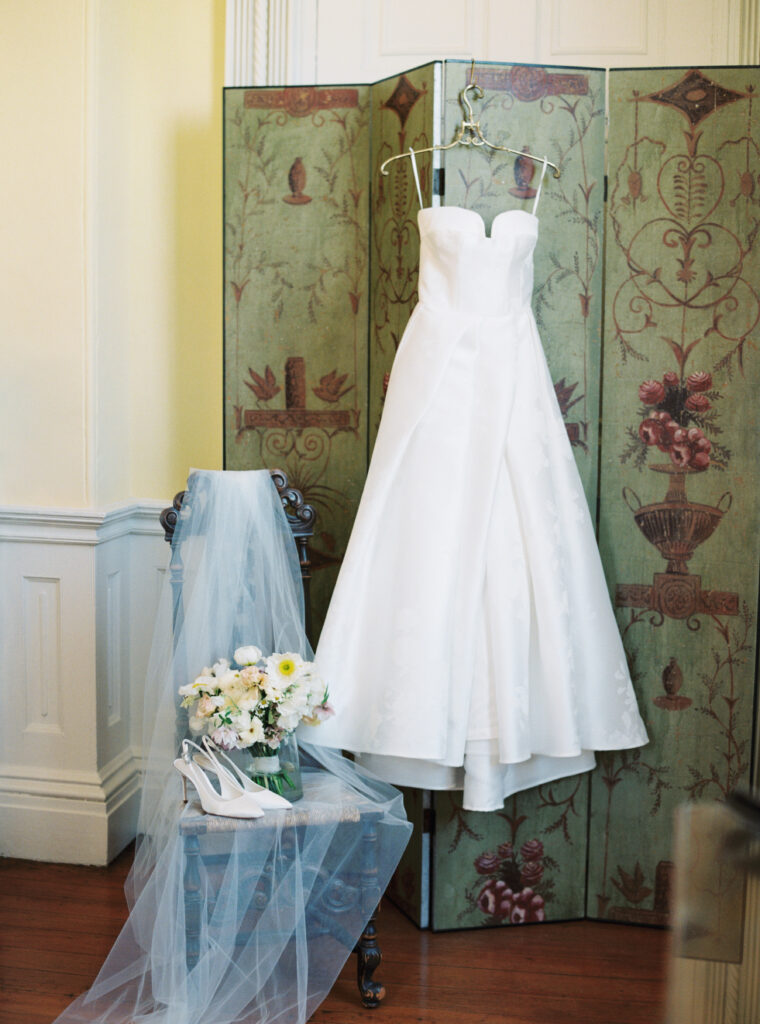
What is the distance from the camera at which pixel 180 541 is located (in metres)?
2.50

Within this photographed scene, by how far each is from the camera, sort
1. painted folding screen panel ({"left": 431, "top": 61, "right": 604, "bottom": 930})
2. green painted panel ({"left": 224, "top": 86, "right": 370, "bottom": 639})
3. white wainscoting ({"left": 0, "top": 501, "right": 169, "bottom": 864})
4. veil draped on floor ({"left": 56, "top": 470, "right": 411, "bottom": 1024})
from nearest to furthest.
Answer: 1. veil draped on floor ({"left": 56, "top": 470, "right": 411, "bottom": 1024})
2. painted folding screen panel ({"left": 431, "top": 61, "right": 604, "bottom": 930})
3. green painted panel ({"left": 224, "top": 86, "right": 370, "bottom": 639})
4. white wainscoting ({"left": 0, "top": 501, "right": 169, "bottom": 864})

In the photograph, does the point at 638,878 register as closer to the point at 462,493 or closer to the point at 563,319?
the point at 462,493

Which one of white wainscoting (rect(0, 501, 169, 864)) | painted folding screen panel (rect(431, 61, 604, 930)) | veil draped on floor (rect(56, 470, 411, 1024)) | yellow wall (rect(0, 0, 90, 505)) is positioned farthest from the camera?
white wainscoting (rect(0, 501, 169, 864))

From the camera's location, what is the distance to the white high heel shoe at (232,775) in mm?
2223

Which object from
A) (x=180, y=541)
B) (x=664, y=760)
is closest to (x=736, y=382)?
(x=664, y=760)

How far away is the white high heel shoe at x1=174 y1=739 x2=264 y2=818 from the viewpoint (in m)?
2.19

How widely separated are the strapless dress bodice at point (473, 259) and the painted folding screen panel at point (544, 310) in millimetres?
105

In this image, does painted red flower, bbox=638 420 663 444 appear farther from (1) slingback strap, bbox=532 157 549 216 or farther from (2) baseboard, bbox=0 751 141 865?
(2) baseboard, bbox=0 751 141 865

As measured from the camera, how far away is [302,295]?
280 cm

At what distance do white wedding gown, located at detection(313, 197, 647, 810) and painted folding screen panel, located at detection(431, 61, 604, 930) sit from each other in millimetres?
123

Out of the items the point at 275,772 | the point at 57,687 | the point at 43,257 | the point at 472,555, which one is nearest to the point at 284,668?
the point at 275,772

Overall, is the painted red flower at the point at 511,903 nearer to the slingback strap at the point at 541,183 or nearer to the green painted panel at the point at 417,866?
the green painted panel at the point at 417,866

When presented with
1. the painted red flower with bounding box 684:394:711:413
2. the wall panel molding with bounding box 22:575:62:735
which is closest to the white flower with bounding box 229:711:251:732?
the wall panel molding with bounding box 22:575:62:735

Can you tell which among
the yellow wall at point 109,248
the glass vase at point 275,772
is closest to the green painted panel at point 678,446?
the glass vase at point 275,772
